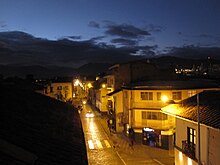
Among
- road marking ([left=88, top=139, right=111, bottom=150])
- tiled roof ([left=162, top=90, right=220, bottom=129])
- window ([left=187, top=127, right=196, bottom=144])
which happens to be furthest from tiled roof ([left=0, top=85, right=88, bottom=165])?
road marking ([left=88, top=139, right=111, bottom=150])

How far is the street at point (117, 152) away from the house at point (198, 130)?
8.49 meters

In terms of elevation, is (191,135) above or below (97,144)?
above

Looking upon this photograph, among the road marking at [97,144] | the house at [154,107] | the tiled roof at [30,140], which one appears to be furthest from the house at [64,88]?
the tiled roof at [30,140]

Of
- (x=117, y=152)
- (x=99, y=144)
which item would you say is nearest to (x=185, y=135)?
(x=117, y=152)

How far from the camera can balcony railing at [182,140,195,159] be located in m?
20.8

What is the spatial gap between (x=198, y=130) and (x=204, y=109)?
2.45 metres

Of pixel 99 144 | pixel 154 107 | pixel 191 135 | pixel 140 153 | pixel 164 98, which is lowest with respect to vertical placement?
pixel 140 153

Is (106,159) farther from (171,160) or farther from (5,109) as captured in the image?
(5,109)

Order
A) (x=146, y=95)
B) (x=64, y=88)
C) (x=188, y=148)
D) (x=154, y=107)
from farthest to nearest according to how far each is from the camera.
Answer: (x=64, y=88), (x=146, y=95), (x=154, y=107), (x=188, y=148)

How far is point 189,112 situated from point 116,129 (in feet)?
94.1

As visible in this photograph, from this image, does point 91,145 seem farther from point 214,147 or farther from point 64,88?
point 64,88

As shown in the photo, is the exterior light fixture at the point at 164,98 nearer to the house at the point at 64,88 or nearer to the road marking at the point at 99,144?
the road marking at the point at 99,144

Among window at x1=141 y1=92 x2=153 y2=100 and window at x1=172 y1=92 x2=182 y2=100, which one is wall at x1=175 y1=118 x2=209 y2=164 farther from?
window at x1=141 y1=92 x2=153 y2=100

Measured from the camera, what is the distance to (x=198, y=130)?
17781mm
